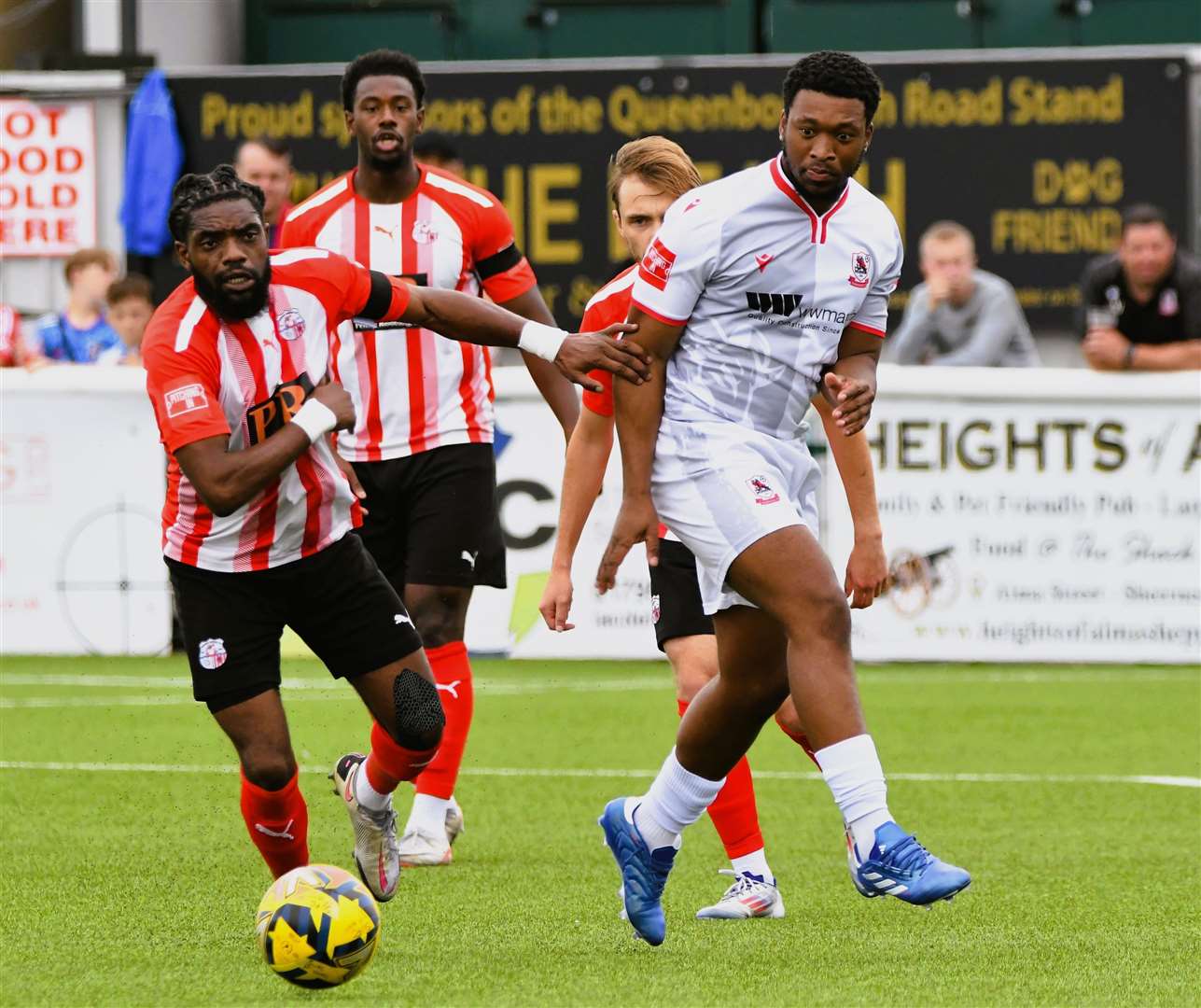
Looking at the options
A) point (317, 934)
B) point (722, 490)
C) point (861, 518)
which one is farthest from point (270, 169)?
point (317, 934)

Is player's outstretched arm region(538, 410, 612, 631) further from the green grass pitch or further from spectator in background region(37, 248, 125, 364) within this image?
spectator in background region(37, 248, 125, 364)

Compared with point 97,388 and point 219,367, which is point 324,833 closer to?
point 219,367

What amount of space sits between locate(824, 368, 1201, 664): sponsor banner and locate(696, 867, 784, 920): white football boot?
253 inches

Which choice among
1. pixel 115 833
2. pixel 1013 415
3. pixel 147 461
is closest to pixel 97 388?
pixel 147 461

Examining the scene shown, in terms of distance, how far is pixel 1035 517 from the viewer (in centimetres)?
1277

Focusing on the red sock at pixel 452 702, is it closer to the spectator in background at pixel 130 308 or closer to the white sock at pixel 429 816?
the white sock at pixel 429 816

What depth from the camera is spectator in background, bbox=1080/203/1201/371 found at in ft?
42.2

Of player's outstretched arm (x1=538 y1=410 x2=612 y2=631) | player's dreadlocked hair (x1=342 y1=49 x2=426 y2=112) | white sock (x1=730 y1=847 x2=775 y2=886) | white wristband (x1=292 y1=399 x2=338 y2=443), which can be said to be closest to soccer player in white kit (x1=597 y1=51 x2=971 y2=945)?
player's outstretched arm (x1=538 y1=410 x2=612 y2=631)

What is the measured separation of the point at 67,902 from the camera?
20.9 ft

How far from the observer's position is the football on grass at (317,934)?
5133 mm

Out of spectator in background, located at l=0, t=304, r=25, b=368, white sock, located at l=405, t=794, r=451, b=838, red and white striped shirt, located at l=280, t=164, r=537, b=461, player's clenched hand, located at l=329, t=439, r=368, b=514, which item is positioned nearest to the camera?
player's clenched hand, located at l=329, t=439, r=368, b=514

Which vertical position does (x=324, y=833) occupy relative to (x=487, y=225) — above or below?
below

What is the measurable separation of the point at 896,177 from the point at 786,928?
10.4 meters

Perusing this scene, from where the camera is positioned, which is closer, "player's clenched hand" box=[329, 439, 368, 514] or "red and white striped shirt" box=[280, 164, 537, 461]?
"player's clenched hand" box=[329, 439, 368, 514]
